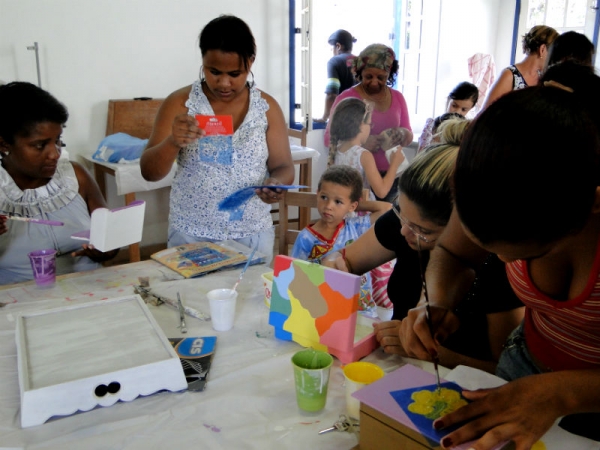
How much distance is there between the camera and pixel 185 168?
199 centimetres

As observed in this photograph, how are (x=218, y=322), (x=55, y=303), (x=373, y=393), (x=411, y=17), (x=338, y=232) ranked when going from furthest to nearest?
(x=411, y=17) → (x=338, y=232) → (x=55, y=303) → (x=218, y=322) → (x=373, y=393)

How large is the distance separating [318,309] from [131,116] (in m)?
3.16

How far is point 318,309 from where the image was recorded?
1.22 m

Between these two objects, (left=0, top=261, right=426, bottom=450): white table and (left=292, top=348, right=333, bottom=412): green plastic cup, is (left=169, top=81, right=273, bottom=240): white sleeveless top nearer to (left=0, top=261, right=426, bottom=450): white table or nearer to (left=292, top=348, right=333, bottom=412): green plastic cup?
(left=0, top=261, right=426, bottom=450): white table

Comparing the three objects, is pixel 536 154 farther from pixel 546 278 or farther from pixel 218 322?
pixel 218 322

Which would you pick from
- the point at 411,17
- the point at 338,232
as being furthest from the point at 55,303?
the point at 411,17

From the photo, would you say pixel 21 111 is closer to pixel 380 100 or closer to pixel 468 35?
pixel 380 100

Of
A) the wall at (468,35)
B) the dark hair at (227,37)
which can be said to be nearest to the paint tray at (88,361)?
the dark hair at (227,37)

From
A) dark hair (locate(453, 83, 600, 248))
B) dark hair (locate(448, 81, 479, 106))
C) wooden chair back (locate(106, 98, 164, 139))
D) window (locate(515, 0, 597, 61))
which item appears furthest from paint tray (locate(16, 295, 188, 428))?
window (locate(515, 0, 597, 61))

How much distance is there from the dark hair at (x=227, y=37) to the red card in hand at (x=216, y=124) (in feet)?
0.78

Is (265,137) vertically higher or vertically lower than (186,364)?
higher

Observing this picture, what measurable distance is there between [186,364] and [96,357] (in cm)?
20

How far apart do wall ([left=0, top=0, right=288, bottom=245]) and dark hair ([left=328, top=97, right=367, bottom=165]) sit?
181cm

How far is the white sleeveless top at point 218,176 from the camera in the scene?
1953mm
